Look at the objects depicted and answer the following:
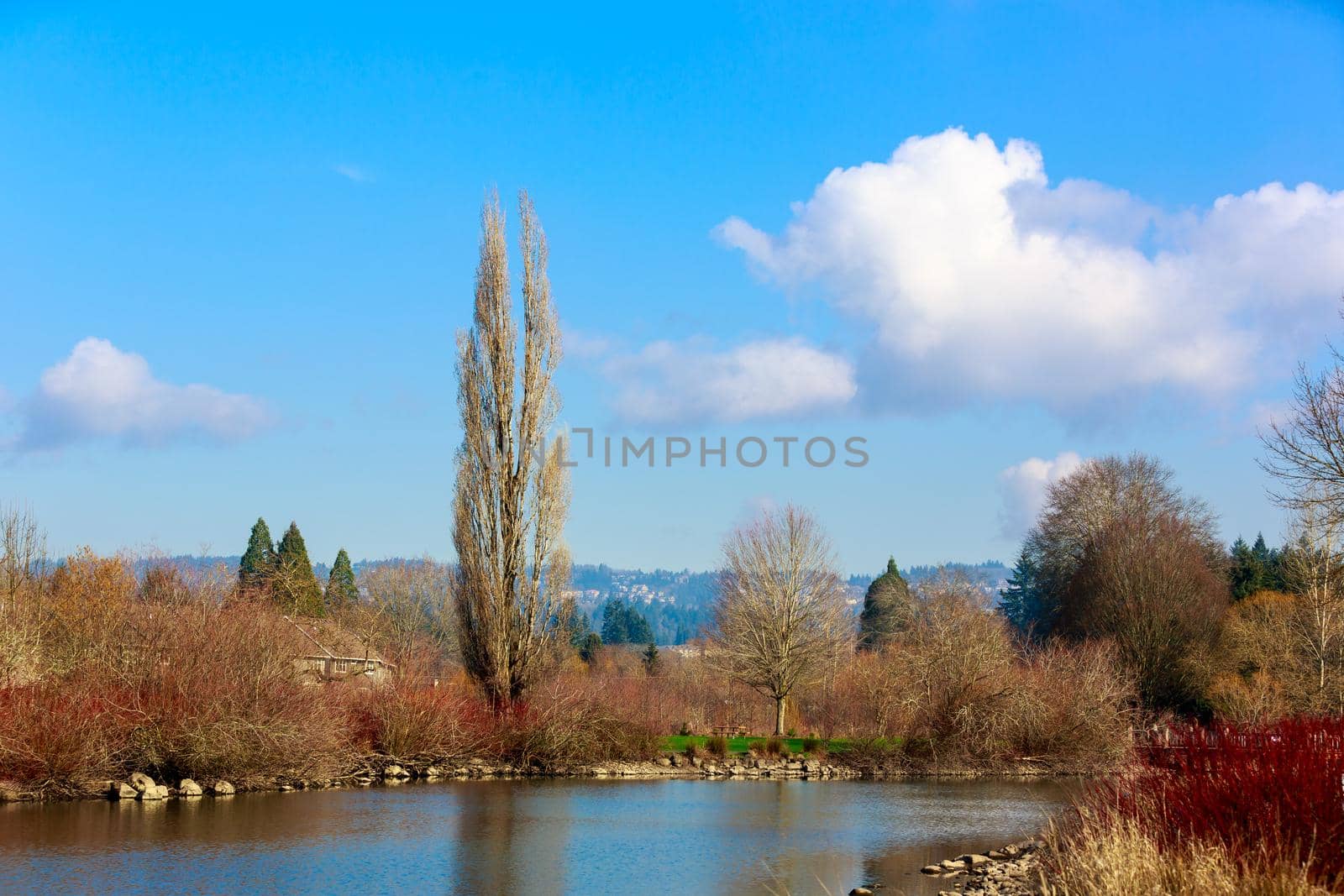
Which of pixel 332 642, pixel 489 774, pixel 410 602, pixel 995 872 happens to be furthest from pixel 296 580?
pixel 995 872

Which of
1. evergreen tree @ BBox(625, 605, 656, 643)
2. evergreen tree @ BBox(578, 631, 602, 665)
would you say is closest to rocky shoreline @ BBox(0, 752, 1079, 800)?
evergreen tree @ BBox(578, 631, 602, 665)

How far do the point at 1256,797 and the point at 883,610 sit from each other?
6090cm

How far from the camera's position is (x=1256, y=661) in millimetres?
34469

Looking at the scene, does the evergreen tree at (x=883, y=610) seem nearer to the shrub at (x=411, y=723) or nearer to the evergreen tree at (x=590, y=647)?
the evergreen tree at (x=590, y=647)

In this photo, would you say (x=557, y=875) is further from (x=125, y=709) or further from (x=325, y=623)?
(x=325, y=623)

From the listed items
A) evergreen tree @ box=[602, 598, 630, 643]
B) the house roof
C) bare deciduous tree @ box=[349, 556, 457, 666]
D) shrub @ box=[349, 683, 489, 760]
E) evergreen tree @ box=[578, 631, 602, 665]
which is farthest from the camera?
evergreen tree @ box=[602, 598, 630, 643]

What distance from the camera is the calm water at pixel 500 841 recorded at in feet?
44.3

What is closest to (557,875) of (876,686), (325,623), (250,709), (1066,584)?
(250,709)

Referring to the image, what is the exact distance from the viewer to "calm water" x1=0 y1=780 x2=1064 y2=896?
13500 mm

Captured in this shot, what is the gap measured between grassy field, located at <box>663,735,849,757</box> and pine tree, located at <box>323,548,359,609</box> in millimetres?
25235

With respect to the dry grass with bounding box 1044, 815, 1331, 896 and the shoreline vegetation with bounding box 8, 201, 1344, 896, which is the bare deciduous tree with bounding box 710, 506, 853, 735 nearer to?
the shoreline vegetation with bounding box 8, 201, 1344, 896

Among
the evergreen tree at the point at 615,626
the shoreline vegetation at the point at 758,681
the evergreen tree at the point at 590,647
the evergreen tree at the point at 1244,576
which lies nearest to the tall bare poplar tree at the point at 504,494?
the shoreline vegetation at the point at 758,681

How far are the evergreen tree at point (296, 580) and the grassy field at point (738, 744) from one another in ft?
47.6

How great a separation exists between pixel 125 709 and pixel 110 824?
4.45 meters
